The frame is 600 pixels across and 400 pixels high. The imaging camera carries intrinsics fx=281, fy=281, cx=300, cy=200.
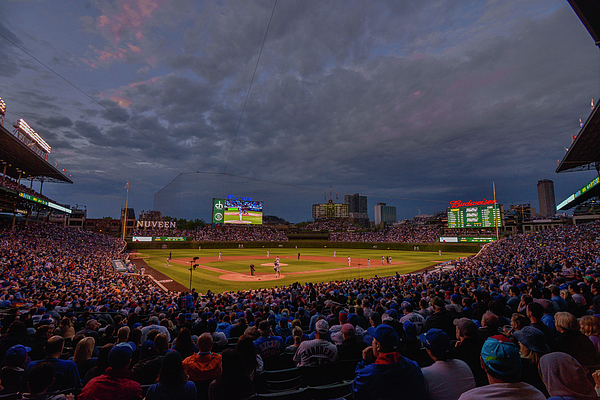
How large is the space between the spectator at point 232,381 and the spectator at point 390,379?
1245mm

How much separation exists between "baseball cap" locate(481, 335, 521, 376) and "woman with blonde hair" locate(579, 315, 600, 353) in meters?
3.04

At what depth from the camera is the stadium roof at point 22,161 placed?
30.4 m

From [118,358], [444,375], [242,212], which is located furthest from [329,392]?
[242,212]

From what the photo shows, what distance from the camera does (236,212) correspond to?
84.7 metres

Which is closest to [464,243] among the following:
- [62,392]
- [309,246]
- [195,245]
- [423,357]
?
[309,246]

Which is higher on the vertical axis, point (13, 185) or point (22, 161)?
point (22, 161)

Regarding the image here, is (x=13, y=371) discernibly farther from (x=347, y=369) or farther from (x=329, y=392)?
(x=347, y=369)

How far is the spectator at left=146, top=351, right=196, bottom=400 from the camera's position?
3.13 metres

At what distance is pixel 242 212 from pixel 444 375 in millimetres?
84637

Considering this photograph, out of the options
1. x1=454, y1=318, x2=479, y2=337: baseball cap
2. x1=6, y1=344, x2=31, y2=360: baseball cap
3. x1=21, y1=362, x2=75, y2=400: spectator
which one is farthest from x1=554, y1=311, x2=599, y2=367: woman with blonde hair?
x1=6, y1=344, x2=31, y2=360: baseball cap

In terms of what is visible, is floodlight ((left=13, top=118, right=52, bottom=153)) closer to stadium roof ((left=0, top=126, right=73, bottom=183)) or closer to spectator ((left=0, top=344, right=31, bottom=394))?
stadium roof ((left=0, top=126, right=73, bottom=183))

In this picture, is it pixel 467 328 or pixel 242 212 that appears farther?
pixel 242 212

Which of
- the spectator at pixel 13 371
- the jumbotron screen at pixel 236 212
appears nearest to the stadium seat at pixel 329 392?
the spectator at pixel 13 371

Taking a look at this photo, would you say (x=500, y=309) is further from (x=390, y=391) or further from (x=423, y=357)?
(x=390, y=391)
